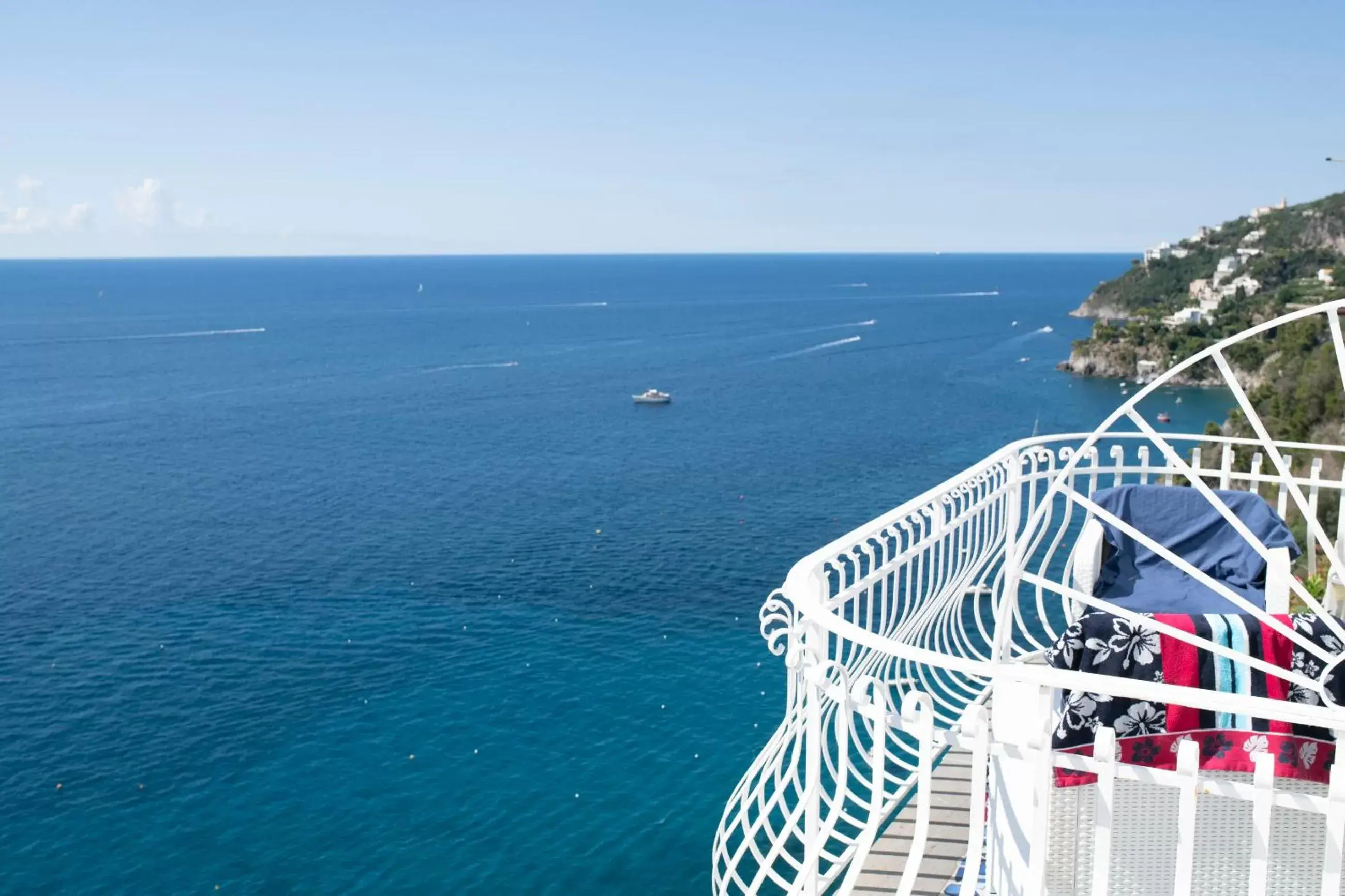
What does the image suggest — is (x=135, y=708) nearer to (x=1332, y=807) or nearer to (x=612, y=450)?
(x=1332, y=807)

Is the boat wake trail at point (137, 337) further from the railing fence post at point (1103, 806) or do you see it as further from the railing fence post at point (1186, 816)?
the railing fence post at point (1186, 816)

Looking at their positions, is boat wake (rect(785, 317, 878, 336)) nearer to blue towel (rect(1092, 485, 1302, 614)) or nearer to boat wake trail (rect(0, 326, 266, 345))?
boat wake trail (rect(0, 326, 266, 345))

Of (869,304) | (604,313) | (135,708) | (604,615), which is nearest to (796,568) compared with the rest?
(135,708)

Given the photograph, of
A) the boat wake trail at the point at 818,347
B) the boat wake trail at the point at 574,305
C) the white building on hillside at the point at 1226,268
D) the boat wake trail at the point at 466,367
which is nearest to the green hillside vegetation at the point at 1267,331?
the white building on hillside at the point at 1226,268

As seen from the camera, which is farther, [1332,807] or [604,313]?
[604,313]

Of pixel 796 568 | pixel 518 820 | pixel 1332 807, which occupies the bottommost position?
pixel 518 820

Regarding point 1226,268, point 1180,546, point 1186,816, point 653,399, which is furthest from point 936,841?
point 1226,268
